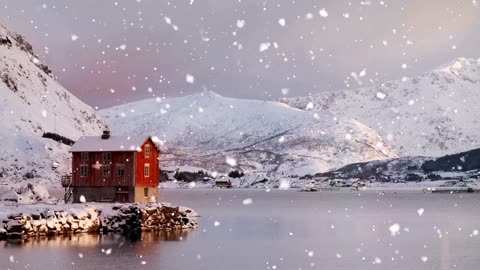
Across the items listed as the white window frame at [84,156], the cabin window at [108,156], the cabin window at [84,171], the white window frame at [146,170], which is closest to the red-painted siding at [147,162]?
the white window frame at [146,170]

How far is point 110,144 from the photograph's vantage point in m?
86.5

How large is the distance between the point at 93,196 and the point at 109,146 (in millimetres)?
6156

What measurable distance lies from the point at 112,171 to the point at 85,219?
48.4 ft

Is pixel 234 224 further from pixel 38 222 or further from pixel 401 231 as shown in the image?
pixel 38 222

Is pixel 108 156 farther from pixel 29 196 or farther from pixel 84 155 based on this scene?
pixel 29 196

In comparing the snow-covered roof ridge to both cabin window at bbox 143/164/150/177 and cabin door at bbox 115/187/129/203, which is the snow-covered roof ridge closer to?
cabin window at bbox 143/164/150/177

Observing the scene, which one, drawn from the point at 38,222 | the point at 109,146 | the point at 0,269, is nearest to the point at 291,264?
the point at 0,269

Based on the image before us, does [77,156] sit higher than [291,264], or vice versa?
[77,156]

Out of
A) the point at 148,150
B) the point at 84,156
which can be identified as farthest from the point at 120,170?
the point at 148,150

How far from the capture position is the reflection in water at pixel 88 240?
58469 mm

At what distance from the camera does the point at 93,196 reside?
84.2m

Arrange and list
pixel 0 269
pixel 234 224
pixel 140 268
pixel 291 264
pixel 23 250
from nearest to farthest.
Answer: pixel 0 269
pixel 140 268
pixel 291 264
pixel 23 250
pixel 234 224

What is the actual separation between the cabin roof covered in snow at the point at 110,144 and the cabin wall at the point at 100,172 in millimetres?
579

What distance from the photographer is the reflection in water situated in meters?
58.5
